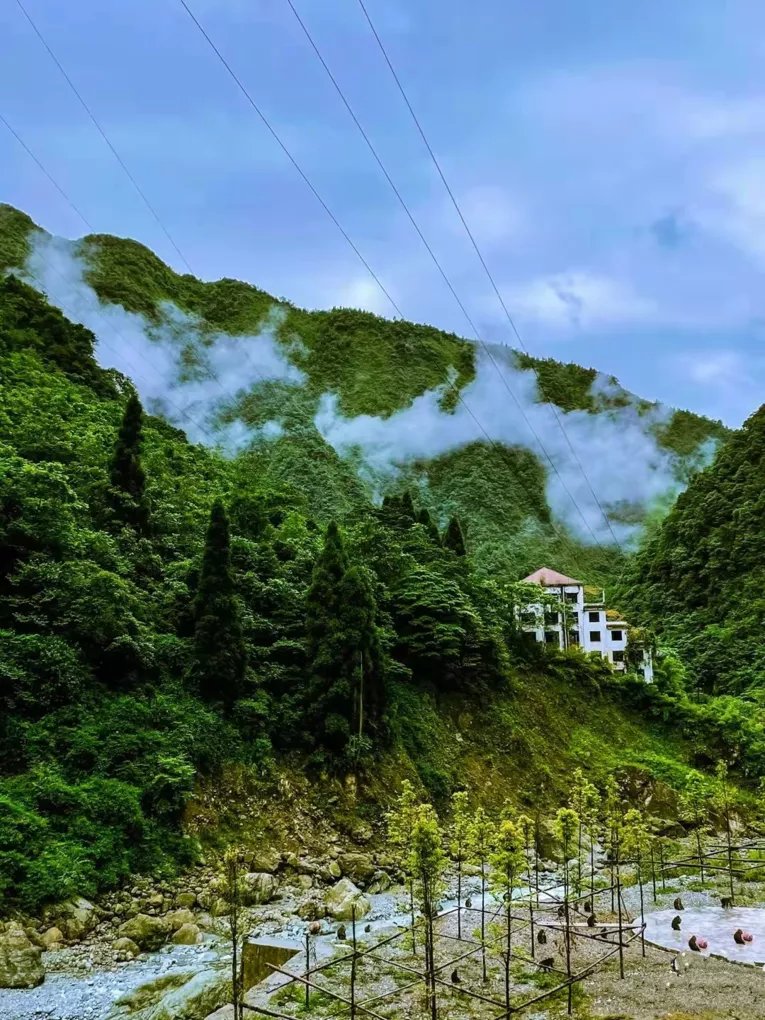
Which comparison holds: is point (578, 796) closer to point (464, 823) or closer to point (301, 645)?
point (464, 823)

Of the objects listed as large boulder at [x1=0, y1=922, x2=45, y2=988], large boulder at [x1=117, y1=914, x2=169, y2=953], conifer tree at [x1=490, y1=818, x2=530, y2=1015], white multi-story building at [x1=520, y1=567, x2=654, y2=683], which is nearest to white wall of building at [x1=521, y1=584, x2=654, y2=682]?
white multi-story building at [x1=520, y1=567, x2=654, y2=683]

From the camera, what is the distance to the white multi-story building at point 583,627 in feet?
160

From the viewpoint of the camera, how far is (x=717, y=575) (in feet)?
235

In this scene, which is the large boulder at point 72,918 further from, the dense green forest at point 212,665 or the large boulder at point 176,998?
the large boulder at point 176,998

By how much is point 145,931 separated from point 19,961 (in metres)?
2.92

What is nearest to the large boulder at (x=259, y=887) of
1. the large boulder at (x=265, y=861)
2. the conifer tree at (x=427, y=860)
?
the large boulder at (x=265, y=861)

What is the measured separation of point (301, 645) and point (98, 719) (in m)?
9.12

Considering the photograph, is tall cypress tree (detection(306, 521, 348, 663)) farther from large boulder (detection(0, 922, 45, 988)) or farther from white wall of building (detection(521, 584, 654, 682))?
white wall of building (detection(521, 584, 654, 682))

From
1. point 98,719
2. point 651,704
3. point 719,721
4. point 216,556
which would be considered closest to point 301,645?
point 216,556

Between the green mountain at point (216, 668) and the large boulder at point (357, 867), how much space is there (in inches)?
60.2

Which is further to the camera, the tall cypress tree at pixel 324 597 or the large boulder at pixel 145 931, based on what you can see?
the tall cypress tree at pixel 324 597

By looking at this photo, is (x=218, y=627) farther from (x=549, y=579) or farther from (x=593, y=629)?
(x=593, y=629)

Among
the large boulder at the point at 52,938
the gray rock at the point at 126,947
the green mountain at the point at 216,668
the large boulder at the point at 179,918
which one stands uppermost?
the green mountain at the point at 216,668

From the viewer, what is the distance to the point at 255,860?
70.7 ft
